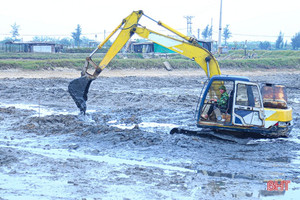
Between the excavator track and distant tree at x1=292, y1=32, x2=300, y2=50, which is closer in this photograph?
the excavator track

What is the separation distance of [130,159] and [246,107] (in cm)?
374

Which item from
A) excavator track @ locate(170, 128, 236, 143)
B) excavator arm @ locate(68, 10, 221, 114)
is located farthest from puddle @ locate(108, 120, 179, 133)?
excavator arm @ locate(68, 10, 221, 114)

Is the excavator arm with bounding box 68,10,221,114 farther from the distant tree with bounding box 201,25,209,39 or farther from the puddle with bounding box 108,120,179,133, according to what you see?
the distant tree with bounding box 201,25,209,39

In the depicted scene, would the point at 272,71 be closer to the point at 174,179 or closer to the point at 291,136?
the point at 291,136

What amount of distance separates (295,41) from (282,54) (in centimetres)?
3596

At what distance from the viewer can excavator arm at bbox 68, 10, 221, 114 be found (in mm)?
13320

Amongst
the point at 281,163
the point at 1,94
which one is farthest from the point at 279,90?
the point at 1,94

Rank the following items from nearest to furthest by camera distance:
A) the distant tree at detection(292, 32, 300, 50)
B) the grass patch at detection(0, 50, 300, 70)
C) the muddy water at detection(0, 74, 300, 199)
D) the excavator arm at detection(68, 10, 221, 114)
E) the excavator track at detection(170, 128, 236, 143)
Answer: the muddy water at detection(0, 74, 300, 199)
the excavator track at detection(170, 128, 236, 143)
the excavator arm at detection(68, 10, 221, 114)
the grass patch at detection(0, 50, 300, 70)
the distant tree at detection(292, 32, 300, 50)

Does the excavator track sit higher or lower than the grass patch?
lower

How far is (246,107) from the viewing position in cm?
1198
